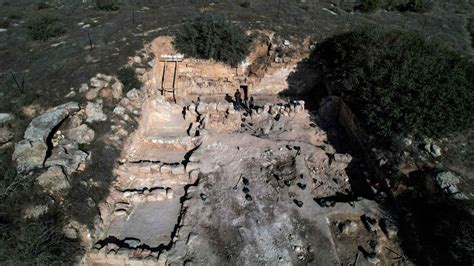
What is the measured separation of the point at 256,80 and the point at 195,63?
3575 millimetres

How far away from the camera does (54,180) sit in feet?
34.9

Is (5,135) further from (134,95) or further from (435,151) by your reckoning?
(435,151)

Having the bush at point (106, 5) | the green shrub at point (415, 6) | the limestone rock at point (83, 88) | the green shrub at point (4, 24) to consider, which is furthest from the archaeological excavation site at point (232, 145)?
the green shrub at point (415, 6)

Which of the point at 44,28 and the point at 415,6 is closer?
the point at 44,28

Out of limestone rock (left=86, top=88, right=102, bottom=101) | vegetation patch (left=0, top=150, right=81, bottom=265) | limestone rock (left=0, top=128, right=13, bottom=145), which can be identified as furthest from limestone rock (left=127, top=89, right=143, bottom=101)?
vegetation patch (left=0, top=150, right=81, bottom=265)

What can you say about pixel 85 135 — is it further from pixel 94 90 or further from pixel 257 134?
pixel 257 134

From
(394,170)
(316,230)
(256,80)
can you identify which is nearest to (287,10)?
(256,80)

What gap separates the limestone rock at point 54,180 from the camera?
10.4 metres

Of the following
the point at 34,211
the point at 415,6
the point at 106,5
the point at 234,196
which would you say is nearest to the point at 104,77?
the point at 34,211

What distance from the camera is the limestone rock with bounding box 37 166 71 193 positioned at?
10445 mm

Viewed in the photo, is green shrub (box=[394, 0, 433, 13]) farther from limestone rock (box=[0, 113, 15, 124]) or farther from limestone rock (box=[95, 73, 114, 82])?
limestone rock (box=[0, 113, 15, 124])

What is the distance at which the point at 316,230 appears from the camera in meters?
10.5

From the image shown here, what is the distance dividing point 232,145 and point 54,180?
669cm

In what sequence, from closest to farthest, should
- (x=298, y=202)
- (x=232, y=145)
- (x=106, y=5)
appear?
1. (x=298, y=202)
2. (x=232, y=145)
3. (x=106, y=5)
